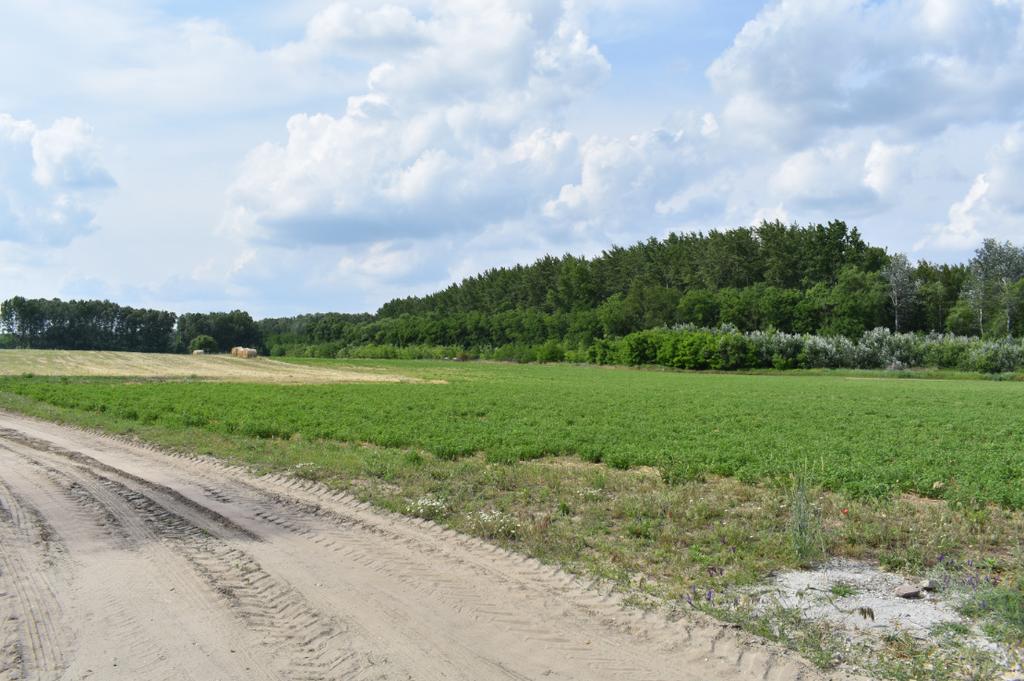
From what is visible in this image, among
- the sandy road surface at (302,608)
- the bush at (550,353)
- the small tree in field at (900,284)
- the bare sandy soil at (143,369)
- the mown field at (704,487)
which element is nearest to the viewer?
the sandy road surface at (302,608)

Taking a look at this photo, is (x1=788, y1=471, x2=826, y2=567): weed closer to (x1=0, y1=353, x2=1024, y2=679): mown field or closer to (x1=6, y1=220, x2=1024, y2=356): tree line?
(x1=0, y1=353, x2=1024, y2=679): mown field

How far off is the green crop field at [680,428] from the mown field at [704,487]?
3.8 inches

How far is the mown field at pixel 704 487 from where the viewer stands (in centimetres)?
739

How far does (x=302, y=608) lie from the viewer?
693cm

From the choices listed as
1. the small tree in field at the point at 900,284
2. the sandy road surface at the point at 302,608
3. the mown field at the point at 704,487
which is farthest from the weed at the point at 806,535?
the small tree in field at the point at 900,284

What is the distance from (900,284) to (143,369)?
307 ft

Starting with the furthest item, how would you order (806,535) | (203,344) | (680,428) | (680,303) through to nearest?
1. (203,344)
2. (680,303)
3. (680,428)
4. (806,535)

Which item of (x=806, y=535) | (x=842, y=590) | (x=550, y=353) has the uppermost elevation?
(x=550, y=353)

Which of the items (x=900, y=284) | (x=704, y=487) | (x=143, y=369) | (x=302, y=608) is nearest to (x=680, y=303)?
(x=900, y=284)

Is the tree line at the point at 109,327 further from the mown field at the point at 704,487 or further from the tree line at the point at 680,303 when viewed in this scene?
the mown field at the point at 704,487

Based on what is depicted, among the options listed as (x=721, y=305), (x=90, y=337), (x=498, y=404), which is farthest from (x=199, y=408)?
(x=90, y=337)

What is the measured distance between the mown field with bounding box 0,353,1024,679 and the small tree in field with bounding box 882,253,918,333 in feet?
269

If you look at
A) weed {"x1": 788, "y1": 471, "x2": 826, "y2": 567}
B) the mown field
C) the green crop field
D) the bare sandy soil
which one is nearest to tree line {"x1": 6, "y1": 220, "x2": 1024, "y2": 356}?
the bare sandy soil

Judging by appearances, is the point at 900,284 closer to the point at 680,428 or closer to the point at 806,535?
the point at 680,428
